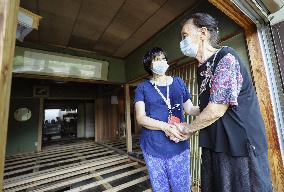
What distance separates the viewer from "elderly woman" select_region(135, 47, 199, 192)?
155cm

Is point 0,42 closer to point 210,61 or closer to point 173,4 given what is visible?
point 210,61

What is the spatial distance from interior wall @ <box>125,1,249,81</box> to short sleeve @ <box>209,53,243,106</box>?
1802mm

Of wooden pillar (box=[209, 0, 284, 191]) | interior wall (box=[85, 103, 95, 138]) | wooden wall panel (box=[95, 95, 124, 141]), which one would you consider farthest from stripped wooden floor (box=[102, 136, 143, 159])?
interior wall (box=[85, 103, 95, 138])

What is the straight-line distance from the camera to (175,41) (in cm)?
393

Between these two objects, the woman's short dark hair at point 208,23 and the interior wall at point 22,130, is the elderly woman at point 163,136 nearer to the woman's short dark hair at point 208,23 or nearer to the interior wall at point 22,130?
the woman's short dark hair at point 208,23

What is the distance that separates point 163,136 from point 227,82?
0.77m

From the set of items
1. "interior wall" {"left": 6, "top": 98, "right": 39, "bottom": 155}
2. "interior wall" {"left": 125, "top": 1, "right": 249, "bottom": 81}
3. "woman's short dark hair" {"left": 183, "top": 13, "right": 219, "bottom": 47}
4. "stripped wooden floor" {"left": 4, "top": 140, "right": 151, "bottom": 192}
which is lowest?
"stripped wooden floor" {"left": 4, "top": 140, "right": 151, "bottom": 192}

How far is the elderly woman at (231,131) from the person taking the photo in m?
0.98

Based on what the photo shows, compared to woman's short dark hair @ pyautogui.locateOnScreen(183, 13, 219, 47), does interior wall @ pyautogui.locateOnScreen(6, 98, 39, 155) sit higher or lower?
lower

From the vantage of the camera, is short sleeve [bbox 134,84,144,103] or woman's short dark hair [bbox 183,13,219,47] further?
short sleeve [bbox 134,84,144,103]

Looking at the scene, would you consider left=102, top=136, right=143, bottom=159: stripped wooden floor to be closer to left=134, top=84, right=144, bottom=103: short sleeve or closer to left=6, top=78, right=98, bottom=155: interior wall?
left=6, top=78, right=98, bottom=155: interior wall

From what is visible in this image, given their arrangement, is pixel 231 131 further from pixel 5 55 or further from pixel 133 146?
pixel 133 146

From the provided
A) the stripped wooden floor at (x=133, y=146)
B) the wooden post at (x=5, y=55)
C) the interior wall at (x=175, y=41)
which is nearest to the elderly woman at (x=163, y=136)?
the wooden post at (x=5, y=55)

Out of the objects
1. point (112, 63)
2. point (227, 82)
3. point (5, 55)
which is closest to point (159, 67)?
point (227, 82)
